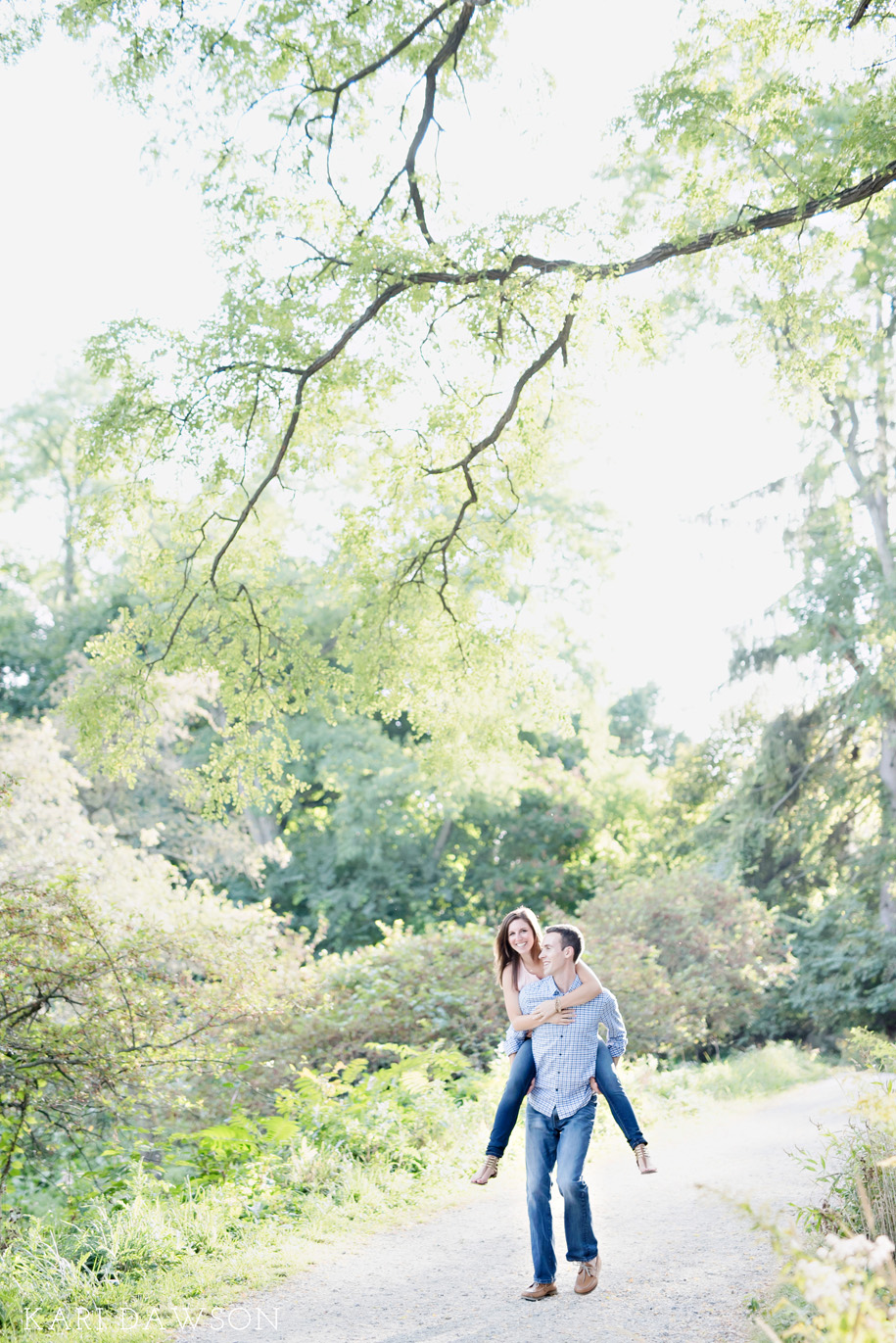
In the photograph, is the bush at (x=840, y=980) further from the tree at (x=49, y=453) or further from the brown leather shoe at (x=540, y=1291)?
the tree at (x=49, y=453)

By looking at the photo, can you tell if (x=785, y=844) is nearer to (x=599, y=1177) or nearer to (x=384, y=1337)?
(x=599, y=1177)

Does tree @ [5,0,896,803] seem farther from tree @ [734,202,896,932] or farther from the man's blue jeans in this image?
tree @ [734,202,896,932]

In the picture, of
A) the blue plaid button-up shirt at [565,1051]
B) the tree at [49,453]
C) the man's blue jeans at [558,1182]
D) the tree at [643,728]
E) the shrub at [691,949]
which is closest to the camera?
the man's blue jeans at [558,1182]

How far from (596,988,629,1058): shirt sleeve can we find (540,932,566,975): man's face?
24cm

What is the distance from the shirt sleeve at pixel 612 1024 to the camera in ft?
16.3

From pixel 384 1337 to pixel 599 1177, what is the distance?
12.4 ft

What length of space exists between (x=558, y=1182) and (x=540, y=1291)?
504 millimetres

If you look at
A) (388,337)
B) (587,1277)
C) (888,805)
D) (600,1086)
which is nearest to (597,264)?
(388,337)

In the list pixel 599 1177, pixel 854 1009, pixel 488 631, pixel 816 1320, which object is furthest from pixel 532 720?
pixel 854 1009

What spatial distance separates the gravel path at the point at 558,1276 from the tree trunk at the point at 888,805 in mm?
9716

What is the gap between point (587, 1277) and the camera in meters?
4.77

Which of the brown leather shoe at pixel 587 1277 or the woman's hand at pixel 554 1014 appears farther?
the woman's hand at pixel 554 1014

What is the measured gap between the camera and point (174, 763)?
19.6 metres

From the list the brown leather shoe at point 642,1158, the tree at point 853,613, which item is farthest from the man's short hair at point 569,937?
the tree at point 853,613
